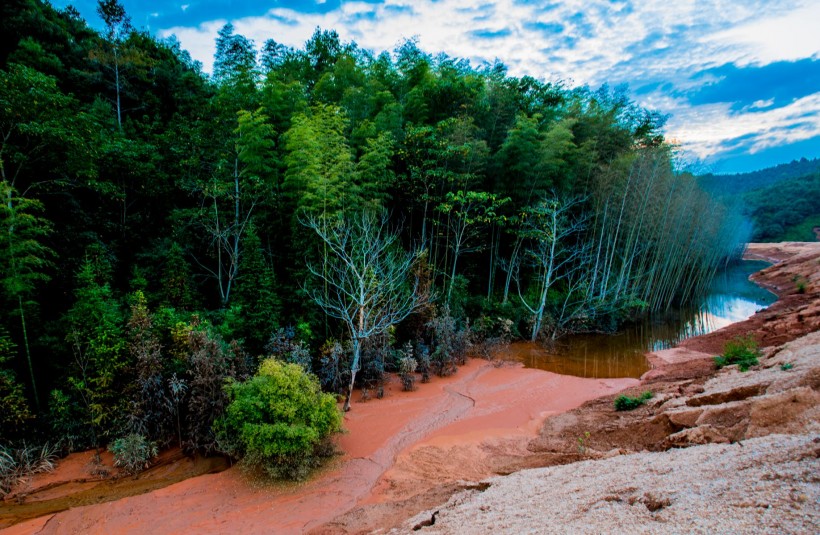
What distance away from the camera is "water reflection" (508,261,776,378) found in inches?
450

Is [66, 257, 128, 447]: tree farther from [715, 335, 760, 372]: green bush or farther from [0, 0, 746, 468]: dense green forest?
[715, 335, 760, 372]: green bush

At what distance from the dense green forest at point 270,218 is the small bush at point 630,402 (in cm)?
422

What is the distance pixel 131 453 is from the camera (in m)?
6.21

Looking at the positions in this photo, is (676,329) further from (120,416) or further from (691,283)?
(120,416)

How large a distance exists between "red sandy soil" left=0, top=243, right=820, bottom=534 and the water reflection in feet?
4.07

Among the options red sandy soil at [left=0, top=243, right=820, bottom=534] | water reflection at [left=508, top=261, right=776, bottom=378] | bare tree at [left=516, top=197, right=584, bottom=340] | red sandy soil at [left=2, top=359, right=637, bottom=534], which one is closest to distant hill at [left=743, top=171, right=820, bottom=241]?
water reflection at [left=508, top=261, right=776, bottom=378]

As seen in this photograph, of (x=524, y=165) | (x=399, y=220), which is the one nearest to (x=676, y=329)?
(x=524, y=165)

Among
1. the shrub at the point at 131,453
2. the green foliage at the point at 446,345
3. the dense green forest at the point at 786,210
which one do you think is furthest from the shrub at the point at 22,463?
the dense green forest at the point at 786,210

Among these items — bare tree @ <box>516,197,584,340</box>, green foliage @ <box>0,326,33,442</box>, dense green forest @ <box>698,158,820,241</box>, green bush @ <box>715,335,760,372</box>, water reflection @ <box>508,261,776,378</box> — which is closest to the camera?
green foliage @ <box>0,326,33,442</box>

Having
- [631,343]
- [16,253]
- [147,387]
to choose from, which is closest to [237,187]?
[16,253]

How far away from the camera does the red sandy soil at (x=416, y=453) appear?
4.90 meters

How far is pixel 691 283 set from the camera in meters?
22.9

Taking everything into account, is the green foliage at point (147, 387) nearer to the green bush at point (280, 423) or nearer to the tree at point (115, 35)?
the green bush at point (280, 423)

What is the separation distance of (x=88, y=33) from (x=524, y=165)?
68.7 feet
